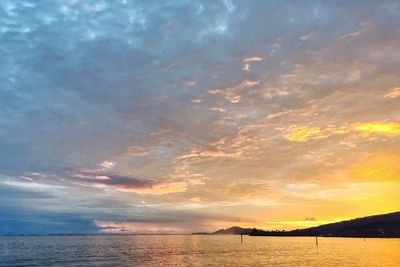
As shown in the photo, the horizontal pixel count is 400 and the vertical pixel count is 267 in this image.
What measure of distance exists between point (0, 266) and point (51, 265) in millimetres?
12112

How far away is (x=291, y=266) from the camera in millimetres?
93750

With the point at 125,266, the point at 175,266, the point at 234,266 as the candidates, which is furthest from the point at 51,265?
the point at 234,266

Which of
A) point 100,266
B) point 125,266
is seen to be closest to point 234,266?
point 125,266

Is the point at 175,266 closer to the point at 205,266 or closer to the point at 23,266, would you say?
the point at 205,266

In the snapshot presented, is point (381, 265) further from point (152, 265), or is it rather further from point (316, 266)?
point (152, 265)

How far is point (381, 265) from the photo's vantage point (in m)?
93.6

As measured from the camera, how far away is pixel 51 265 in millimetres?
96688

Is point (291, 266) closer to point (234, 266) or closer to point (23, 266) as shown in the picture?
point (234, 266)

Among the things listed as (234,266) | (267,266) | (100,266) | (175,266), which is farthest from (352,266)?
(100,266)

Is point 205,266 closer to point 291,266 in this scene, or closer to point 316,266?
point 291,266

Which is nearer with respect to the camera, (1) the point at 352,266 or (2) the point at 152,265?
(1) the point at 352,266

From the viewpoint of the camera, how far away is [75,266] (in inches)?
3703

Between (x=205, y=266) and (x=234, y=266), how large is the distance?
729 cm

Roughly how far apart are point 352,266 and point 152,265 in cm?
5042
